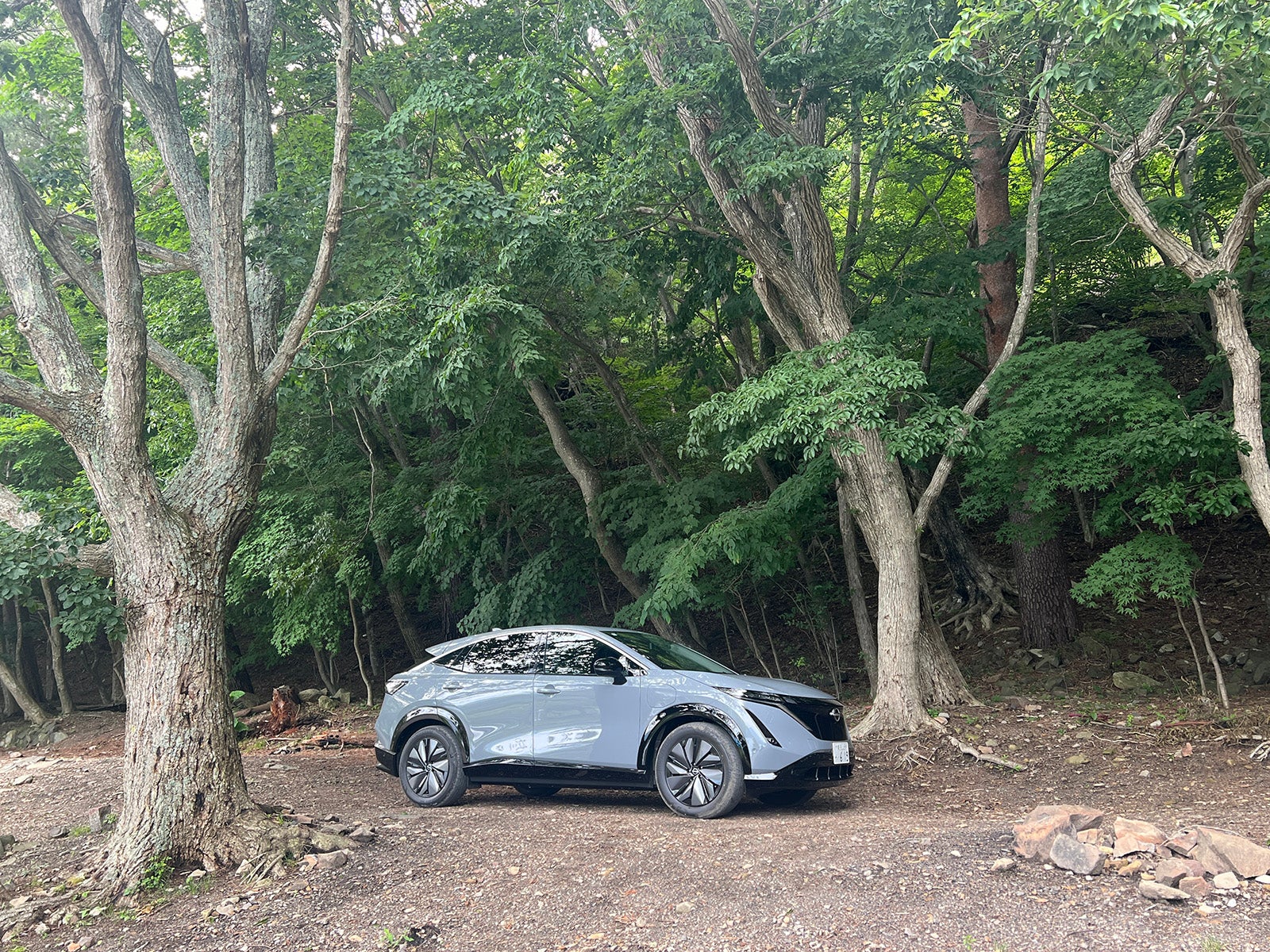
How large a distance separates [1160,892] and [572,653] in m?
4.68

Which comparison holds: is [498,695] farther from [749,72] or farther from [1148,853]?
[749,72]

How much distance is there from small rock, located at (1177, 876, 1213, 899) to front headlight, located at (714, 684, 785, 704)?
3.01 m

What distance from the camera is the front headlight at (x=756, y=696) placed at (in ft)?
23.1

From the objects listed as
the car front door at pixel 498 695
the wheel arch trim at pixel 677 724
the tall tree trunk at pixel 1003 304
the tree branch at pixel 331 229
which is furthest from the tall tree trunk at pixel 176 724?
the tall tree trunk at pixel 1003 304

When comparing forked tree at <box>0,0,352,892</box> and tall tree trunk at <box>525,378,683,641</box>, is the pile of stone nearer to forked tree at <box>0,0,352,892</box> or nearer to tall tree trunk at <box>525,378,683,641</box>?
forked tree at <box>0,0,352,892</box>

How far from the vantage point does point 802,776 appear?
271 inches

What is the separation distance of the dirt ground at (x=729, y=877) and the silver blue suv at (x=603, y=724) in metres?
0.29

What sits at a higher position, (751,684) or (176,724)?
(176,724)

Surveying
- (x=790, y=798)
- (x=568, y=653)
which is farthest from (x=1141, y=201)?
(x=568, y=653)

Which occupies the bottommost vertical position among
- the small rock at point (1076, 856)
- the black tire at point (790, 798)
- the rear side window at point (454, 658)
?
the black tire at point (790, 798)

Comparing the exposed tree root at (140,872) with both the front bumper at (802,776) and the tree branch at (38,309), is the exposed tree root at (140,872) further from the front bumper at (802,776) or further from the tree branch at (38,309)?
the tree branch at (38,309)

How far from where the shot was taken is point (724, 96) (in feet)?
34.9

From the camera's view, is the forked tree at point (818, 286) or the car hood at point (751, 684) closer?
the car hood at point (751, 684)

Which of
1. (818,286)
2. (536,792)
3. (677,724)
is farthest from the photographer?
(818,286)
